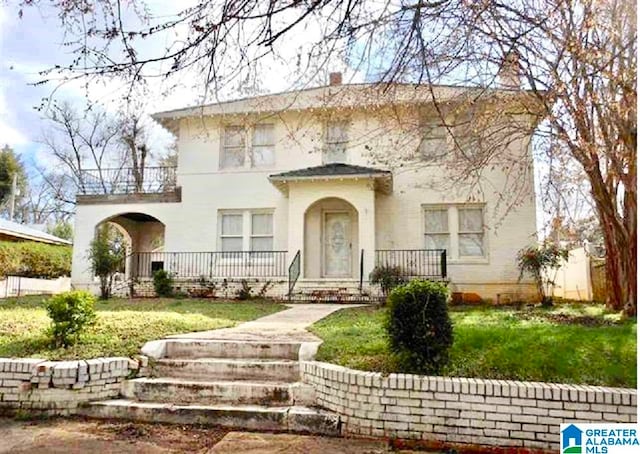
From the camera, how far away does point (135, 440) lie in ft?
12.7

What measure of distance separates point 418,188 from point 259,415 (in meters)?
10.4

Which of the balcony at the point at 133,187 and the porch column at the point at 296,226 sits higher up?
the balcony at the point at 133,187

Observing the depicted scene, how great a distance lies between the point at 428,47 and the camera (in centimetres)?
465

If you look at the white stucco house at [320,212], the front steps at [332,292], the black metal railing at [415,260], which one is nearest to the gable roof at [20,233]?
the white stucco house at [320,212]

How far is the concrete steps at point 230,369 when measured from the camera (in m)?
4.94

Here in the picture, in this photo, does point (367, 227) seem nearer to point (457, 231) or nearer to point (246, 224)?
point (457, 231)

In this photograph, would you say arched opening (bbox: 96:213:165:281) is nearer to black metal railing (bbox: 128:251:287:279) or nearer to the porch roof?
black metal railing (bbox: 128:251:287:279)

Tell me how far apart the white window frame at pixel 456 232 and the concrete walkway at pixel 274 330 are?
5338 millimetres

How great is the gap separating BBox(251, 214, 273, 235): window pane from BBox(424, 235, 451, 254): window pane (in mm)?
4392

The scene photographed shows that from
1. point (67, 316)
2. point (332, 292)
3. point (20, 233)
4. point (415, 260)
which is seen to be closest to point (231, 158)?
point (332, 292)

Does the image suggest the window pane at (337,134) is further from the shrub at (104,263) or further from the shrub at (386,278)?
the shrub at (104,263)

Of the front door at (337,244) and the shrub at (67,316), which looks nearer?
the shrub at (67,316)

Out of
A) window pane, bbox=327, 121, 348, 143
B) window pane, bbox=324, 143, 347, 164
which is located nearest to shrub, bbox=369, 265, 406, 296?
window pane, bbox=324, 143, 347, 164

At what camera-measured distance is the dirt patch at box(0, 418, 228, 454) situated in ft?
12.1
